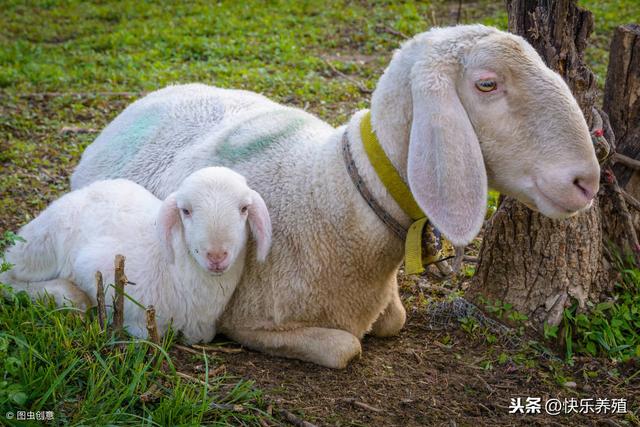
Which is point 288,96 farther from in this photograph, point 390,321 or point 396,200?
point 396,200

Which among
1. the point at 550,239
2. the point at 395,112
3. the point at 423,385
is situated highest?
the point at 395,112

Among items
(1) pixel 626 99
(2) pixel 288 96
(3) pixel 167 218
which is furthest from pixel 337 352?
(2) pixel 288 96

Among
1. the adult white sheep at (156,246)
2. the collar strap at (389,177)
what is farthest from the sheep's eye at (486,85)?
the adult white sheep at (156,246)

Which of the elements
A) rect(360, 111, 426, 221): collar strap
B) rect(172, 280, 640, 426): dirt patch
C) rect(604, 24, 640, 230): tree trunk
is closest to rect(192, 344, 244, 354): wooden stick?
rect(172, 280, 640, 426): dirt patch

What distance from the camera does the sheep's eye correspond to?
287 centimetres

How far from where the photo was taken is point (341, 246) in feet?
11.3

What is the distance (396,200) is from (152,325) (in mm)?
1136

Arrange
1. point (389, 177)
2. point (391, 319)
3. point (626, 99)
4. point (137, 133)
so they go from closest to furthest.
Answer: point (389, 177) < point (391, 319) < point (626, 99) < point (137, 133)

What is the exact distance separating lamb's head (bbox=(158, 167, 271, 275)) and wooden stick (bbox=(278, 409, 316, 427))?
0.63m

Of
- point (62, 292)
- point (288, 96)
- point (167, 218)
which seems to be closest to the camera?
point (167, 218)

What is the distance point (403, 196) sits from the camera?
3.22 meters

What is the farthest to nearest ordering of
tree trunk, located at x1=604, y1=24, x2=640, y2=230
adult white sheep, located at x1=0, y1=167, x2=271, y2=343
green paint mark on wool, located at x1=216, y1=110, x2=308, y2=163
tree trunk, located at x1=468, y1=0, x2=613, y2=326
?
tree trunk, located at x1=604, y1=24, x2=640, y2=230, green paint mark on wool, located at x1=216, y1=110, x2=308, y2=163, tree trunk, located at x1=468, y1=0, x2=613, y2=326, adult white sheep, located at x1=0, y1=167, x2=271, y2=343

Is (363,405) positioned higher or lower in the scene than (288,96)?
lower

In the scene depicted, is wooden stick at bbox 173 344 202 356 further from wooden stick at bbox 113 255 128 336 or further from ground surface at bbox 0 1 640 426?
wooden stick at bbox 113 255 128 336
